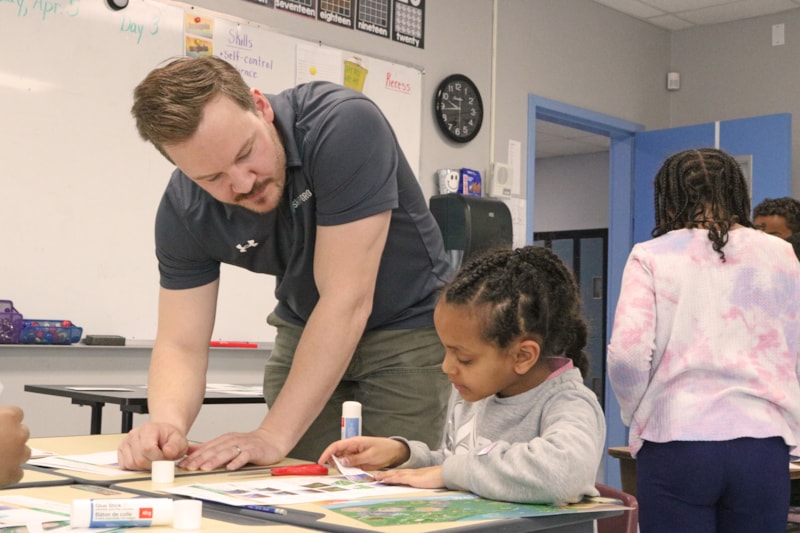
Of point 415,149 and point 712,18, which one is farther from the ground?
point 712,18

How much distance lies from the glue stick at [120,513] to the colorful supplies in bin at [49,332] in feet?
8.07

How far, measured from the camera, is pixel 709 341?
2070 mm

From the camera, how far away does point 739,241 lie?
2.12m

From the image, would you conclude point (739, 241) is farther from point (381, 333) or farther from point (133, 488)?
point (133, 488)

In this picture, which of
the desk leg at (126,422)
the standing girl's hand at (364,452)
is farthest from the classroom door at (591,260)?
the standing girl's hand at (364,452)

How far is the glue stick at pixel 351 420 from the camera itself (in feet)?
5.36

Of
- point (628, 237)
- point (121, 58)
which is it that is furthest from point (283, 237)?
point (628, 237)

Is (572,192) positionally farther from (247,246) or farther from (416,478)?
(416,478)

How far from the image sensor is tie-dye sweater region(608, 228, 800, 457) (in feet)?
6.67

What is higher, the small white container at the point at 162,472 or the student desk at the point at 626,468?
the small white container at the point at 162,472

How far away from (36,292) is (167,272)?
1.83m

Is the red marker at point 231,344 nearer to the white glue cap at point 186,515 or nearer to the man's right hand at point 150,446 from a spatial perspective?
the man's right hand at point 150,446

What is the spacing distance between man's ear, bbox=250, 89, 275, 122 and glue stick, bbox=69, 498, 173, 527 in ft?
2.52

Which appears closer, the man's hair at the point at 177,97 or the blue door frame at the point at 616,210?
the man's hair at the point at 177,97
